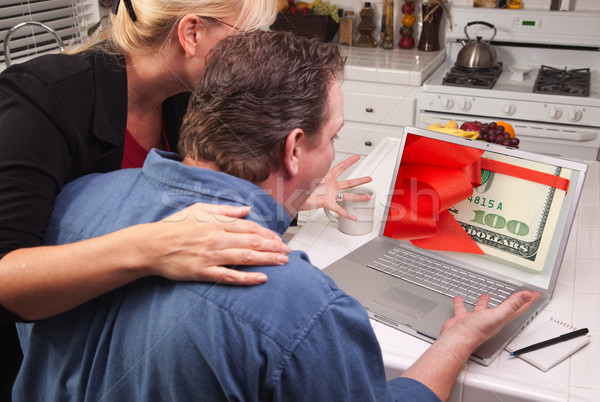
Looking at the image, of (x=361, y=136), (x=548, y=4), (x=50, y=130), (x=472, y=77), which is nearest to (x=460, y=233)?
(x=50, y=130)

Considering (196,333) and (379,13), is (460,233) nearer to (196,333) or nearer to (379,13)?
(196,333)

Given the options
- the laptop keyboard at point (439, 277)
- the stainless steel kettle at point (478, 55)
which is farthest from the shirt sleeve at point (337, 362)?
the stainless steel kettle at point (478, 55)

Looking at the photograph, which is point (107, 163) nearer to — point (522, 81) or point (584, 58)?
point (522, 81)

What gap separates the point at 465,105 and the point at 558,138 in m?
0.49

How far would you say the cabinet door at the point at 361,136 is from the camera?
3.23 metres

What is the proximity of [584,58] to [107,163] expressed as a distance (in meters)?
2.99

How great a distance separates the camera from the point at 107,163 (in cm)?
116

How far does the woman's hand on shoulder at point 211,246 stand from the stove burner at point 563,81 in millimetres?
2540

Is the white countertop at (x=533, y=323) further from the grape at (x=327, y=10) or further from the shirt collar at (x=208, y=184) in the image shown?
the grape at (x=327, y=10)

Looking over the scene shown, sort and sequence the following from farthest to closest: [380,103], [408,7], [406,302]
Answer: [408,7] → [380,103] → [406,302]

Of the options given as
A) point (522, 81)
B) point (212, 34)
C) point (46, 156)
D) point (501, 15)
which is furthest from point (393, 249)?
point (501, 15)

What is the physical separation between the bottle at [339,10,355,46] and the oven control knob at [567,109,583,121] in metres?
1.52

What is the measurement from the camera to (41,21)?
8.63ft

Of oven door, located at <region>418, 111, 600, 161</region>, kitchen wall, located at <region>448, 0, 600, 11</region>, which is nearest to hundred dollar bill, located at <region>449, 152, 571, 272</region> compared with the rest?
oven door, located at <region>418, 111, 600, 161</region>
